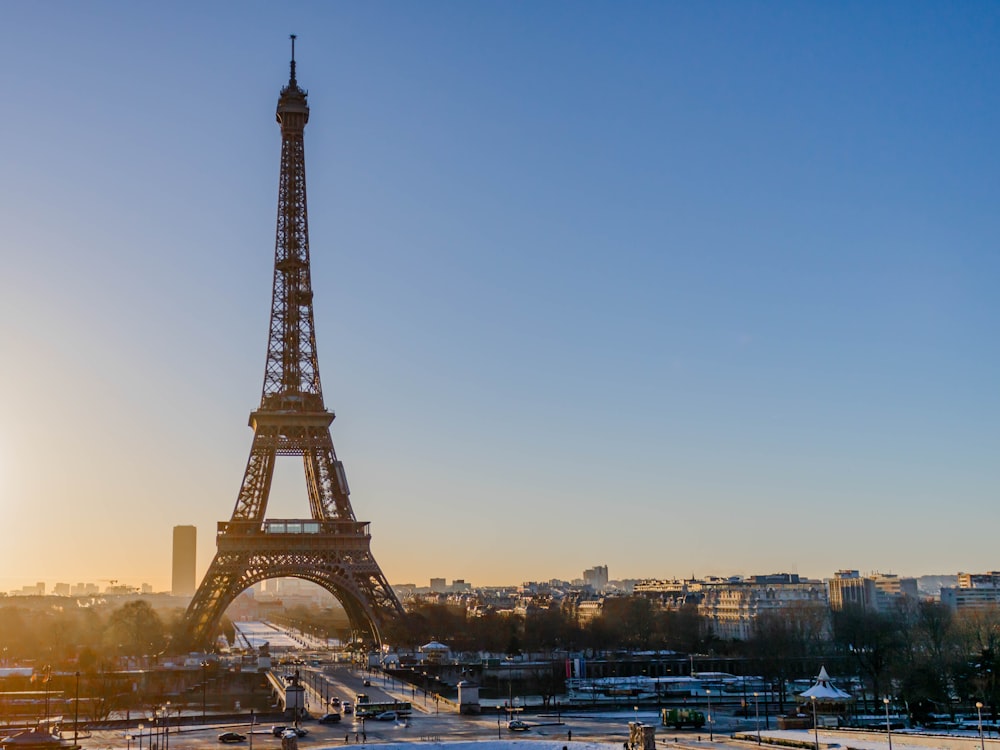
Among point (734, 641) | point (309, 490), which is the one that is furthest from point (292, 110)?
point (734, 641)

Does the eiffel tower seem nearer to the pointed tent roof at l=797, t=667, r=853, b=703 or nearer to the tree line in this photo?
the tree line

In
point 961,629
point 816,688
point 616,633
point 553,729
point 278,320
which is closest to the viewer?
point 553,729

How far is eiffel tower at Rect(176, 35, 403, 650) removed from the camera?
9138cm

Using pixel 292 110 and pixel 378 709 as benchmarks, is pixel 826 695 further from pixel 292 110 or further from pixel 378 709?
pixel 292 110

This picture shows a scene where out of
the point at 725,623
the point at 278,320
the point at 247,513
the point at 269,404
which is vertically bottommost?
the point at 725,623

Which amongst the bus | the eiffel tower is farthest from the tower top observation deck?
the bus

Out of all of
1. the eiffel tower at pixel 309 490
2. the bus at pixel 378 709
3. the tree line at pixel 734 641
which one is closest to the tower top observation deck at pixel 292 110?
the eiffel tower at pixel 309 490

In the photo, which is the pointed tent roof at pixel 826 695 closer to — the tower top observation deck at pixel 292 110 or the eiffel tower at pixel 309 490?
the eiffel tower at pixel 309 490

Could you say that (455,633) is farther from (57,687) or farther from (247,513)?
(57,687)

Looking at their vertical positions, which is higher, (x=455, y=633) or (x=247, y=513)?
(x=247, y=513)

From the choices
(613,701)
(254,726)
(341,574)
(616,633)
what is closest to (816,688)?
(613,701)

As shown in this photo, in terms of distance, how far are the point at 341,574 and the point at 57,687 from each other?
25.8 metres

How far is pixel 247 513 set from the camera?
93.3 meters

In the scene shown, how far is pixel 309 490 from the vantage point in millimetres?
98875
